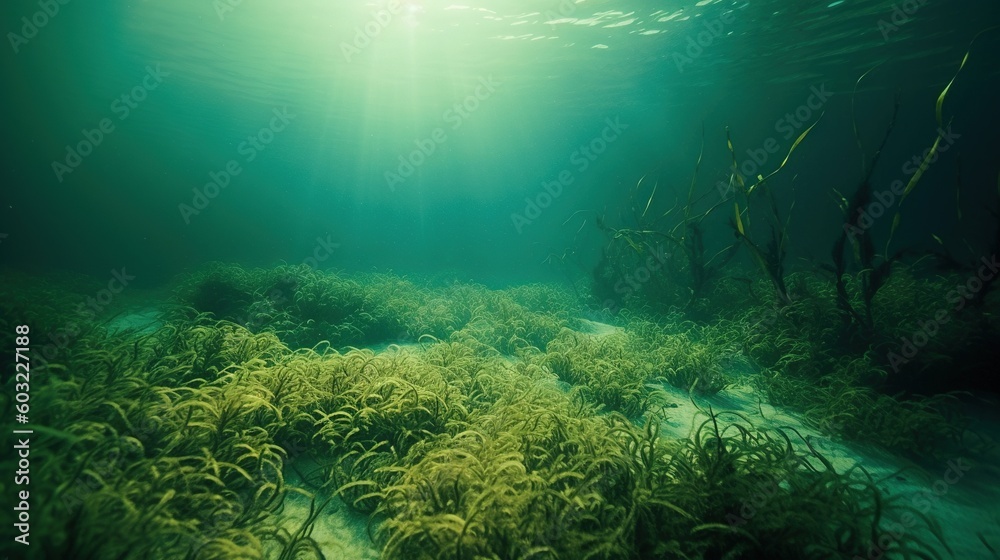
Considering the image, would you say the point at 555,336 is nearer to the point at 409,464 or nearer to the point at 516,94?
the point at 409,464

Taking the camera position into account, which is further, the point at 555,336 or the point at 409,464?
the point at 555,336

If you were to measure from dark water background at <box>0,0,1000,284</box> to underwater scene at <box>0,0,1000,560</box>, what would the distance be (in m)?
0.21

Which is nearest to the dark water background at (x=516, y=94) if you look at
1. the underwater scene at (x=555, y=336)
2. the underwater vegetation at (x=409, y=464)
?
the underwater scene at (x=555, y=336)

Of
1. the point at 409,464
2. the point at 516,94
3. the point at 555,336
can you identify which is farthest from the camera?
the point at 516,94

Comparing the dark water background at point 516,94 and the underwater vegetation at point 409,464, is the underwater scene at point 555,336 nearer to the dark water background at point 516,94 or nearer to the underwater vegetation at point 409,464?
the underwater vegetation at point 409,464

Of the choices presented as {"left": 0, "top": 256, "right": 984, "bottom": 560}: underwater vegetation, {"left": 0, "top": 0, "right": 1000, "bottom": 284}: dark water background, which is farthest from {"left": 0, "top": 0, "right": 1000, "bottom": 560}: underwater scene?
{"left": 0, "top": 0, "right": 1000, "bottom": 284}: dark water background

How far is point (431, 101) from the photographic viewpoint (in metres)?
24.0

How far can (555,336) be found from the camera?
7.65 m

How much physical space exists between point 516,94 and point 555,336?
1986 cm

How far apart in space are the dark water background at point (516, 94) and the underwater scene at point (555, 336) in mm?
207

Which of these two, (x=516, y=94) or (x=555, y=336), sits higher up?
(x=516, y=94)

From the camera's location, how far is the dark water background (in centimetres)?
1254

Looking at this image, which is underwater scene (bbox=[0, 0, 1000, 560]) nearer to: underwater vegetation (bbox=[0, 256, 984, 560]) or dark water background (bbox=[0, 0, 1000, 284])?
underwater vegetation (bbox=[0, 256, 984, 560])

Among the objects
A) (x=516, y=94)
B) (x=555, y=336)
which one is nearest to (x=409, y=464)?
(x=555, y=336)
